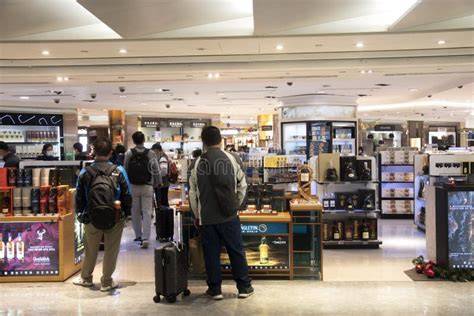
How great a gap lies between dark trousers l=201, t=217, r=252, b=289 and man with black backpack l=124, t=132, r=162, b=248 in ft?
8.25

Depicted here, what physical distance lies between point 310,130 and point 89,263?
30.4 ft

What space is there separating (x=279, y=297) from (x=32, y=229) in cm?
272

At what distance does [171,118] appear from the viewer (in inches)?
725

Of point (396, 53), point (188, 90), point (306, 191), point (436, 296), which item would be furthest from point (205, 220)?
point (188, 90)

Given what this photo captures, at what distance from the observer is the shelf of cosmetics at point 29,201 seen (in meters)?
5.23

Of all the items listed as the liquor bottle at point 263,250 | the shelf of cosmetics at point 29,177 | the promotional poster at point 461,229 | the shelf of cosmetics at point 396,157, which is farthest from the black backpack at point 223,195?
the shelf of cosmetics at point 396,157

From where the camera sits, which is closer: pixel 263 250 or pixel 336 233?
pixel 263 250

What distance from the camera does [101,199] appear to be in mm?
4727

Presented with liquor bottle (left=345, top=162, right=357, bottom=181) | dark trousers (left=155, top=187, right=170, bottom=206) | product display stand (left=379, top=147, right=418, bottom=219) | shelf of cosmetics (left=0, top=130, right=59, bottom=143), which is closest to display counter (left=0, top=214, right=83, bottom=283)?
dark trousers (left=155, top=187, right=170, bottom=206)

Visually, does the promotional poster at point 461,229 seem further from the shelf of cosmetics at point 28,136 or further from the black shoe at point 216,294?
the shelf of cosmetics at point 28,136

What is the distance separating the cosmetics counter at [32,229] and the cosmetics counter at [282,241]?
1350 mm

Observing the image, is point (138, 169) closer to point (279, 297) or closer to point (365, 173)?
point (279, 297)

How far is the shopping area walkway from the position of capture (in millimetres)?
4277

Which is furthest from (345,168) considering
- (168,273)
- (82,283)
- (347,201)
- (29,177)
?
(29,177)
